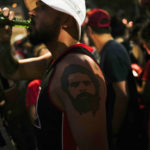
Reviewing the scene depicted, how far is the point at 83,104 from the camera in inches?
61.0

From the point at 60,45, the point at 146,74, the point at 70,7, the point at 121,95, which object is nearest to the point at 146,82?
the point at 146,74

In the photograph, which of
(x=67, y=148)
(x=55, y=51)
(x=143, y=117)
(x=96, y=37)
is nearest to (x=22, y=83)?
(x=96, y=37)

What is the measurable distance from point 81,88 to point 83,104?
96 mm

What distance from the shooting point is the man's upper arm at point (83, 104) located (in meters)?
1.53

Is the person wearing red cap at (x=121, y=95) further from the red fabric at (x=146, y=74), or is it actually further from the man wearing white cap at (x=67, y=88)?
the man wearing white cap at (x=67, y=88)

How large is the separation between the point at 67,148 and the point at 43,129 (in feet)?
0.69

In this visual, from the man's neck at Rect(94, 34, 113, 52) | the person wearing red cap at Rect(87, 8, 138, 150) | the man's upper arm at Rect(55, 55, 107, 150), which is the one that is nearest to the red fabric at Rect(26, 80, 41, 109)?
the person wearing red cap at Rect(87, 8, 138, 150)

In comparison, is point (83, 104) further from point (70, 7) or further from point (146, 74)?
point (146, 74)

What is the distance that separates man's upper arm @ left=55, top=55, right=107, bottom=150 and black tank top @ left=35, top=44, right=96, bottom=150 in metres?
0.14

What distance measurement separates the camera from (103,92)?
165cm

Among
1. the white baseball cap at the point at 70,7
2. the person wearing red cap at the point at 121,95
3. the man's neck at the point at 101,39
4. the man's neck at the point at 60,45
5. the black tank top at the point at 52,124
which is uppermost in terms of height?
the white baseball cap at the point at 70,7

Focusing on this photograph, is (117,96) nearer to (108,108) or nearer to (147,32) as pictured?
(147,32)

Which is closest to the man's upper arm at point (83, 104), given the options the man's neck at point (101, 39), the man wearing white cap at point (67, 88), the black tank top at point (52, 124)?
the man wearing white cap at point (67, 88)

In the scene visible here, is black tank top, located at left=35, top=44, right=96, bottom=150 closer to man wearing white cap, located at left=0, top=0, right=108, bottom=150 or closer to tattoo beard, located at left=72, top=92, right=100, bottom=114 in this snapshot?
man wearing white cap, located at left=0, top=0, right=108, bottom=150
